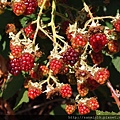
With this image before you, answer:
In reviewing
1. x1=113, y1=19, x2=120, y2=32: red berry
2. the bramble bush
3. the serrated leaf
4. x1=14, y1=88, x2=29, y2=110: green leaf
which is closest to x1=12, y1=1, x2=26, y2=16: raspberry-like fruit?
the bramble bush

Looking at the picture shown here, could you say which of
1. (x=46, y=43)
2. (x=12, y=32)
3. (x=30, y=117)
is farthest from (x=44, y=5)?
(x=30, y=117)

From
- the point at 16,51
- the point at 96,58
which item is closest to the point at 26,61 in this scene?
the point at 16,51

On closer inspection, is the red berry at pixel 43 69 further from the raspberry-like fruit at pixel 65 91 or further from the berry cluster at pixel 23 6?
the berry cluster at pixel 23 6

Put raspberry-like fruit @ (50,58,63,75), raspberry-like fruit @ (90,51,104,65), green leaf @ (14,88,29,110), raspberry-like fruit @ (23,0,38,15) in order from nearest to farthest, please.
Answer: raspberry-like fruit @ (50,58,63,75) → raspberry-like fruit @ (23,0,38,15) → raspberry-like fruit @ (90,51,104,65) → green leaf @ (14,88,29,110)

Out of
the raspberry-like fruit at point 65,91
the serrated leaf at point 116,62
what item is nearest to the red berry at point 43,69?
the raspberry-like fruit at point 65,91

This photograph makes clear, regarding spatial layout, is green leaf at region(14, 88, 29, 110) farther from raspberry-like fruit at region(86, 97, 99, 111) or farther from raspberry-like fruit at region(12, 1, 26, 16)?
raspberry-like fruit at region(12, 1, 26, 16)
